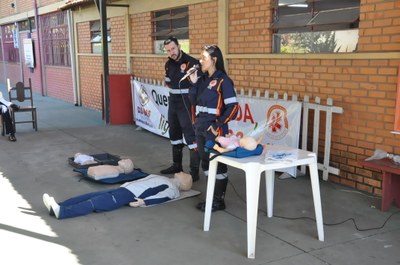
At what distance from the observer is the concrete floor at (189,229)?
3.76 meters

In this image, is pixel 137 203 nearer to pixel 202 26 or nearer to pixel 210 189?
pixel 210 189

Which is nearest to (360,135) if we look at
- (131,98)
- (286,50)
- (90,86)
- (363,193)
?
(363,193)

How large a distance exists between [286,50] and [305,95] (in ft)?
2.72

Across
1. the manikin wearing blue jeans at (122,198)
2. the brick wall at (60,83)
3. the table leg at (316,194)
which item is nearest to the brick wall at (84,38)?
the brick wall at (60,83)

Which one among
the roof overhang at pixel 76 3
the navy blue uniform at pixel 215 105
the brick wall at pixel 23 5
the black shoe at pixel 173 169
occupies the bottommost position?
the black shoe at pixel 173 169

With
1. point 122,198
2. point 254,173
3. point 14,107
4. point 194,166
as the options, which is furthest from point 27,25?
point 254,173

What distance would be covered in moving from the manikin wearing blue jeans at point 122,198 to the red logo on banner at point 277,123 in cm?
160

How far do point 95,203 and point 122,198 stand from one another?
306mm

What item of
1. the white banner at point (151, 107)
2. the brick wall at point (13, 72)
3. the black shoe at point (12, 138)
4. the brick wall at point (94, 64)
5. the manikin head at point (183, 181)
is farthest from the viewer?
the brick wall at point (13, 72)

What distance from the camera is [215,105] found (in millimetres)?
4594

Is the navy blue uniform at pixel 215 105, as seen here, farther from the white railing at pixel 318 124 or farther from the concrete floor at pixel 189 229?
the white railing at pixel 318 124

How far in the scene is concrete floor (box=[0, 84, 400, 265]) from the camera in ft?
12.3

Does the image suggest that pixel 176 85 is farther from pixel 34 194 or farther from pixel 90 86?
pixel 90 86

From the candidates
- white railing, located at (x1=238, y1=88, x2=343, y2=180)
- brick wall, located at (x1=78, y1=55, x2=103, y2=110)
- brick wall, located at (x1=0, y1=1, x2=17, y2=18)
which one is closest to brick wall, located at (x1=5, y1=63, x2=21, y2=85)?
brick wall, located at (x1=0, y1=1, x2=17, y2=18)
